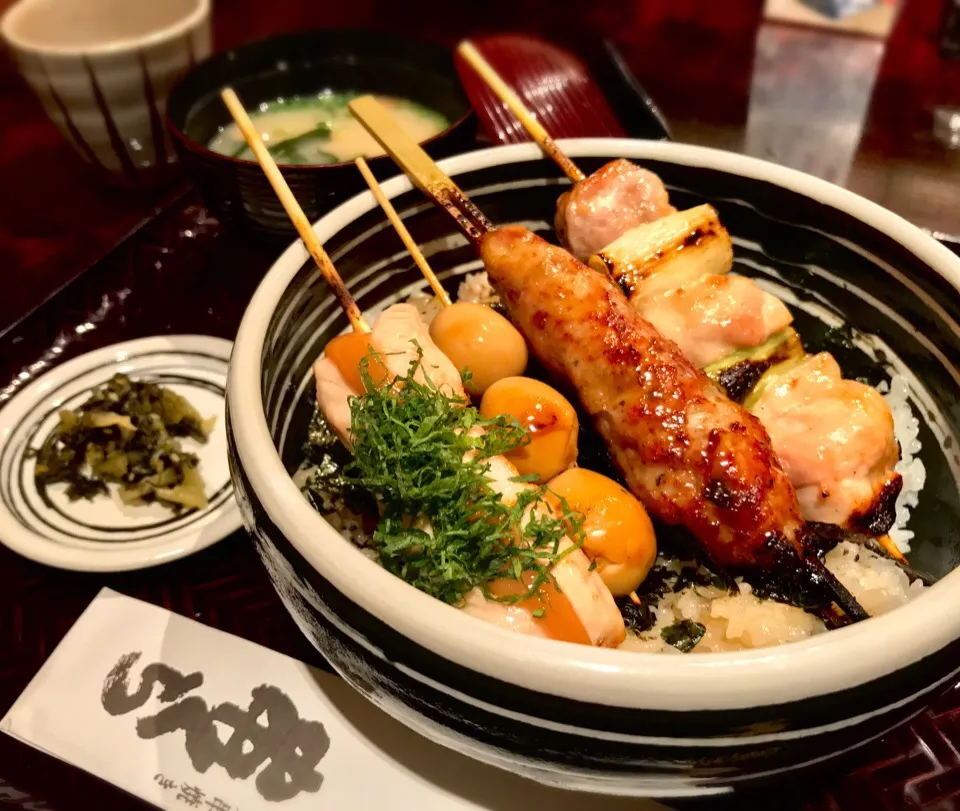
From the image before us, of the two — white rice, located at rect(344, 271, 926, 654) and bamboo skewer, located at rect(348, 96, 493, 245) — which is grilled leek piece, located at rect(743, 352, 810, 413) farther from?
bamboo skewer, located at rect(348, 96, 493, 245)

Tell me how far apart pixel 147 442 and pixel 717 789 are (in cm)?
146

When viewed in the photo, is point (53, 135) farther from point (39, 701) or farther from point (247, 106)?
point (39, 701)

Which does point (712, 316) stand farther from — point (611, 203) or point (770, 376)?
point (611, 203)

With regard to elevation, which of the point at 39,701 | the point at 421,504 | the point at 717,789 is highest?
the point at 421,504

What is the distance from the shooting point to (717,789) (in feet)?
3.66

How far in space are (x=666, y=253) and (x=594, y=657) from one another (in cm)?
103

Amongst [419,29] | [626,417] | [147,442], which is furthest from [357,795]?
[419,29]

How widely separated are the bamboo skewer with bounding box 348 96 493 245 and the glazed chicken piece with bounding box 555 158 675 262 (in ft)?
0.67

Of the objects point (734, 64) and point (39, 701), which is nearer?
point (39, 701)

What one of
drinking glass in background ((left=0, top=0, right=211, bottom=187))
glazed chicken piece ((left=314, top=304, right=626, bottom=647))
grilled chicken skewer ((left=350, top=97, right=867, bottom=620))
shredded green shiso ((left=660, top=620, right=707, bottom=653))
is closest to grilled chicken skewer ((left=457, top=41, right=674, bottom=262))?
grilled chicken skewer ((left=350, top=97, right=867, bottom=620))

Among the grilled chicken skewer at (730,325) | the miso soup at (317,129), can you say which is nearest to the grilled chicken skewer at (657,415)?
the grilled chicken skewer at (730,325)

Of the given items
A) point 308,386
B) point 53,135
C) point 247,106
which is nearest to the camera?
point 308,386

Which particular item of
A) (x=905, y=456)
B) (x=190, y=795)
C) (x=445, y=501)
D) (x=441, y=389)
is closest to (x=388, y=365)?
(x=441, y=389)

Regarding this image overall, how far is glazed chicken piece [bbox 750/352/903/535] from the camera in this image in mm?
1476
